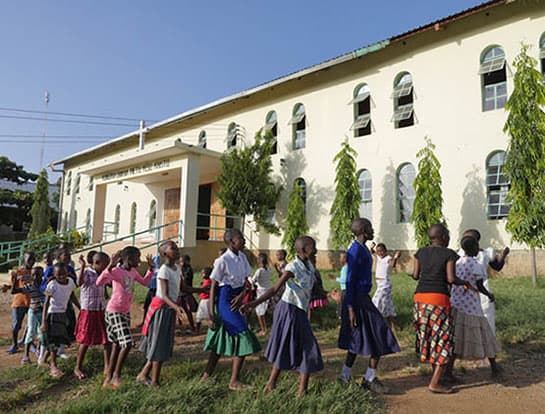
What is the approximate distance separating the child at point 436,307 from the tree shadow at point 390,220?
29.1 feet

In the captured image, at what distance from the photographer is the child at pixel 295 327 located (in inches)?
141

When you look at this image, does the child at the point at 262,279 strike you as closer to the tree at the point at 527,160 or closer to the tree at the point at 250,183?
the tree at the point at 527,160

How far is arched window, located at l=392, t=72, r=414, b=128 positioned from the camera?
12.8 m

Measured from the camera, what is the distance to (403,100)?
1344 cm

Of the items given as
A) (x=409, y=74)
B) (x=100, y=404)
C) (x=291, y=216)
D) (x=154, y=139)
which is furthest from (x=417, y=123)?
(x=154, y=139)

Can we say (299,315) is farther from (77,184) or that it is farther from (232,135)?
(77,184)

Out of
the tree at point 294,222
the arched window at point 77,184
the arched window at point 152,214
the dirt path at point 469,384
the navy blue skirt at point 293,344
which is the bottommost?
the dirt path at point 469,384

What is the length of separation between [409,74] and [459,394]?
443 inches

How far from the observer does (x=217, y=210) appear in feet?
60.9

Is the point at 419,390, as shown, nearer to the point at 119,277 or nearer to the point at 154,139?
the point at 119,277

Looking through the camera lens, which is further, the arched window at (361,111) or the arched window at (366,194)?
the arched window at (361,111)

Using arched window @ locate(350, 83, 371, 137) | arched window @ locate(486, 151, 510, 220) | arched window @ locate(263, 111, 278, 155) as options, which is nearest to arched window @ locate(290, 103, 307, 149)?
arched window @ locate(263, 111, 278, 155)

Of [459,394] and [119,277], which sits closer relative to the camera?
[459,394]

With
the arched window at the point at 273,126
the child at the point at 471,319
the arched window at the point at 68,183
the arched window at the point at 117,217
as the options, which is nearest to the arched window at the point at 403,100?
the arched window at the point at 273,126
